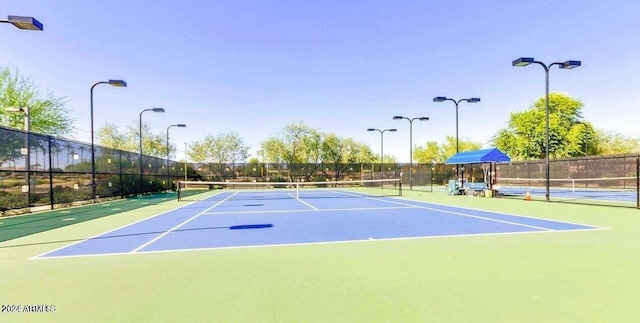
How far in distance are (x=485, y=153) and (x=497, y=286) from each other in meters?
16.4

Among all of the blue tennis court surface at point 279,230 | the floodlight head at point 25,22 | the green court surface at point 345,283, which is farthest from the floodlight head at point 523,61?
the floodlight head at point 25,22

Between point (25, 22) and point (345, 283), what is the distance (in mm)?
9545

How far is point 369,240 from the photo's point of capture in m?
6.82

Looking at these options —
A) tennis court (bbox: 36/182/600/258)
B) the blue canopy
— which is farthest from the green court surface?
the blue canopy

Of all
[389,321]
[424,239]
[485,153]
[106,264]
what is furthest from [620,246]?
[485,153]

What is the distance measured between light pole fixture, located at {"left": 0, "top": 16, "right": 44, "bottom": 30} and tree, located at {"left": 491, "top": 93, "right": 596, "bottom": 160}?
50230mm

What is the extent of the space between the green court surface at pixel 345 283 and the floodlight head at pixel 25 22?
210 inches

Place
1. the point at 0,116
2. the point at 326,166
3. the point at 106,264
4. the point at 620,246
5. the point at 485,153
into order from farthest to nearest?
the point at 326,166 < the point at 0,116 < the point at 485,153 < the point at 620,246 < the point at 106,264

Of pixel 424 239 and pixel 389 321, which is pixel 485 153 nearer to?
pixel 424 239

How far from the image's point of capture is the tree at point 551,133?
145 feet

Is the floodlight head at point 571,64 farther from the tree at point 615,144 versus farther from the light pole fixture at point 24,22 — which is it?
the tree at point 615,144

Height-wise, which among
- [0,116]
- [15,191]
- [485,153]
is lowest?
[15,191]

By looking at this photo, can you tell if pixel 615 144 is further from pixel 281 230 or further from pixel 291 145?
pixel 281 230

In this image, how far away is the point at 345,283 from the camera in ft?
13.8
